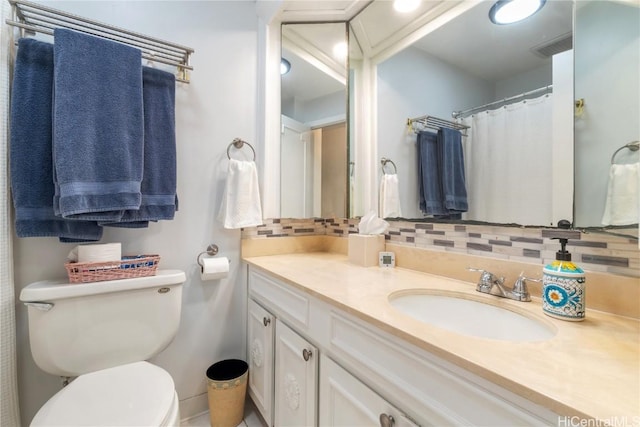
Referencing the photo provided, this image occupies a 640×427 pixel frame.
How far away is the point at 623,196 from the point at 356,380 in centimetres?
83

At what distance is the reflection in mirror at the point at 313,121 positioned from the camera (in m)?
1.60

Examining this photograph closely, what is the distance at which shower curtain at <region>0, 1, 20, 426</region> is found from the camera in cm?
91

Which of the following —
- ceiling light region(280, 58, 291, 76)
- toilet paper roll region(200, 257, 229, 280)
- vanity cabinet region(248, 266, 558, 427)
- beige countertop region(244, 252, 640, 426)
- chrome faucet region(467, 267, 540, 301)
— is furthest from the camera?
ceiling light region(280, 58, 291, 76)

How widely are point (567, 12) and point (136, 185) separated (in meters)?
1.58

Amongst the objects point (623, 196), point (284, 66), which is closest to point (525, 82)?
point (623, 196)

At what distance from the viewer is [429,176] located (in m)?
1.24

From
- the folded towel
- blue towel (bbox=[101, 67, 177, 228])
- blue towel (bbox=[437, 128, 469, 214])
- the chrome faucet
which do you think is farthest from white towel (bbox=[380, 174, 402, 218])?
blue towel (bbox=[101, 67, 177, 228])

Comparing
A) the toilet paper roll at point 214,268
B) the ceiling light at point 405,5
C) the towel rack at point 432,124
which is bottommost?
the toilet paper roll at point 214,268

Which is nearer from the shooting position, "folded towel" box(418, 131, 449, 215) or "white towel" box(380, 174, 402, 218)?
"folded towel" box(418, 131, 449, 215)

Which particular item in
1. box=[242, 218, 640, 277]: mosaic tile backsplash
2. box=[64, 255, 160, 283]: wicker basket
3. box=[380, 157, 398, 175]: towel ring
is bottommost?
box=[64, 255, 160, 283]: wicker basket

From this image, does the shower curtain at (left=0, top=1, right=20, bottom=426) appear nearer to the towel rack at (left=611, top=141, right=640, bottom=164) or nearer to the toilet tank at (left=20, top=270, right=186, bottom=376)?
the toilet tank at (left=20, top=270, right=186, bottom=376)

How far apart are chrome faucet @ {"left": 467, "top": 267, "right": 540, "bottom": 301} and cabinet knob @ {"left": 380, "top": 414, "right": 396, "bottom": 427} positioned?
0.52 m

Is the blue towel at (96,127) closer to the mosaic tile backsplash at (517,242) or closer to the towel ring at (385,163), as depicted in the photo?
the mosaic tile backsplash at (517,242)

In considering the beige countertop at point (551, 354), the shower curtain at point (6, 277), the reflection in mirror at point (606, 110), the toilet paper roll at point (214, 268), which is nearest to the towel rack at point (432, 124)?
the reflection in mirror at point (606, 110)
